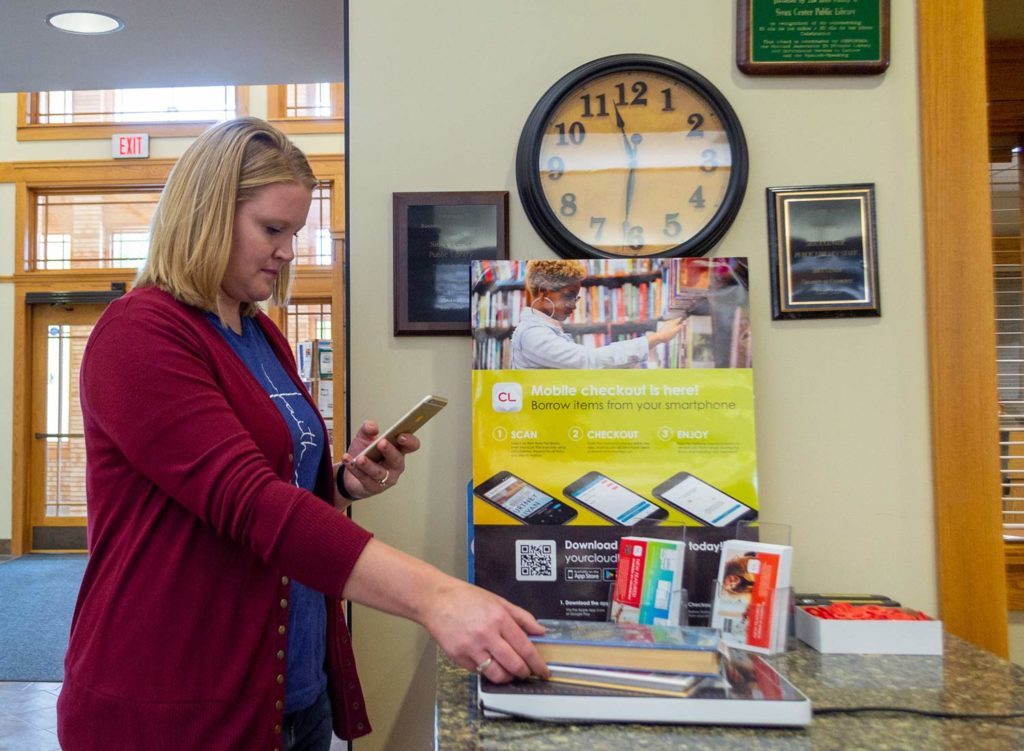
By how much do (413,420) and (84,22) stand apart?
302 cm

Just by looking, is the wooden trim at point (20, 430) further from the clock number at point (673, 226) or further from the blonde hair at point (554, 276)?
the clock number at point (673, 226)

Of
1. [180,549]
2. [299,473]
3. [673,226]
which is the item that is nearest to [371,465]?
[299,473]

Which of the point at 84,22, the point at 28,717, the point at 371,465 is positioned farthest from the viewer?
the point at 28,717

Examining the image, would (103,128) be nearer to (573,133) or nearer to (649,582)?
(573,133)

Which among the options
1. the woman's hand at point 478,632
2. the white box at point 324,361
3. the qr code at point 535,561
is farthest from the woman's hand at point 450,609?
the white box at point 324,361

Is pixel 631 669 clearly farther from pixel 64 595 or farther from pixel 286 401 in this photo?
pixel 64 595

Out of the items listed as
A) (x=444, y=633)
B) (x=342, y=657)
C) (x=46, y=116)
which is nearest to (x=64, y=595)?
(x=46, y=116)

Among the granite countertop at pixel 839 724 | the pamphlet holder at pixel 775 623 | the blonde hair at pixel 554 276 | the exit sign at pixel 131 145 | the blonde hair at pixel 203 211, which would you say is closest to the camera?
the granite countertop at pixel 839 724

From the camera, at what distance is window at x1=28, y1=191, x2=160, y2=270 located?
7336mm

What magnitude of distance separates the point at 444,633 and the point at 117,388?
0.49 m

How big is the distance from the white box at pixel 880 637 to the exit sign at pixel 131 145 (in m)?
7.46

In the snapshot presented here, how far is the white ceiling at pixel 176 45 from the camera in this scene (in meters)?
3.30

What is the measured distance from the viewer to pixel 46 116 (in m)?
7.45

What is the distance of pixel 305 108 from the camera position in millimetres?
7406
